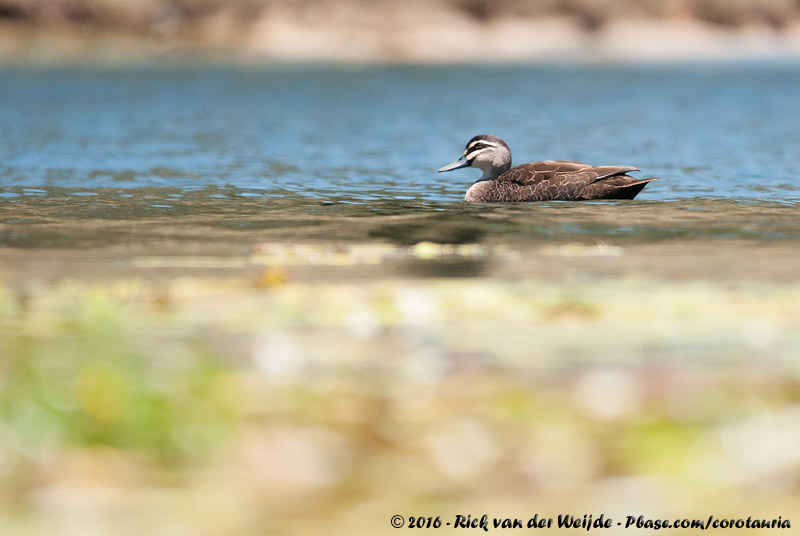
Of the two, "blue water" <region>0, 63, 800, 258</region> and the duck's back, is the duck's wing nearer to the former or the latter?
the duck's back

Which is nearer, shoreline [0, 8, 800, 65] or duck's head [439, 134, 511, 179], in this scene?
duck's head [439, 134, 511, 179]

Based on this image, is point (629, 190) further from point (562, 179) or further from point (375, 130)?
point (375, 130)

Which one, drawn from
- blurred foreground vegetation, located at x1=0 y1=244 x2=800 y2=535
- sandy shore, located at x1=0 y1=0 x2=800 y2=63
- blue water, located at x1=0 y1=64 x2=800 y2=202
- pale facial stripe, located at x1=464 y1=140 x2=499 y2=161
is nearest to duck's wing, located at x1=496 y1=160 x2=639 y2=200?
blue water, located at x1=0 y1=64 x2=800 y2=202

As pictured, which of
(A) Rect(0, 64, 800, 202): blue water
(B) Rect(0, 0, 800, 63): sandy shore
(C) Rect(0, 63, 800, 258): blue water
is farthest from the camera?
(B) Rect(0, 0, 800, 63): sandy shore

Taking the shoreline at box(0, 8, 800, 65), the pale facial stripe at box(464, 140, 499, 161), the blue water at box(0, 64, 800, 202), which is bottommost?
the blue water at box(0, 64, 800, 202)

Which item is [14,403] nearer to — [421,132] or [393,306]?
[393,306]

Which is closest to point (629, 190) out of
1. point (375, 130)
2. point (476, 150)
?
point (476, 150)

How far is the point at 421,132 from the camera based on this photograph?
31734mm

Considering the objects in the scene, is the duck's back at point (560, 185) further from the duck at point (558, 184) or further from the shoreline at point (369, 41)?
the shoreline at point (369, 41)

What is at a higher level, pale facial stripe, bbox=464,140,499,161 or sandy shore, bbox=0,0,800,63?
sandy shore, bbox=0,0,800,63

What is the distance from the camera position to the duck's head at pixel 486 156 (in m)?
17.3

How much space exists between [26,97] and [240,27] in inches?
1645

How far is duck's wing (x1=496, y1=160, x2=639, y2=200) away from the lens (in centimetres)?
1591

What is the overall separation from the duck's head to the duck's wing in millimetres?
993
